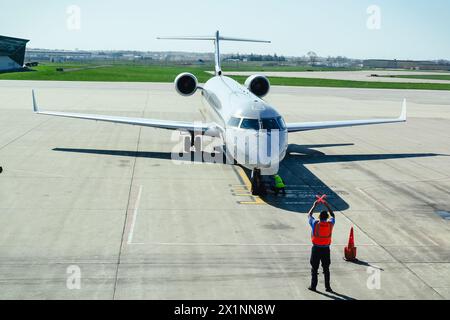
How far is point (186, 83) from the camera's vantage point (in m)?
28.6

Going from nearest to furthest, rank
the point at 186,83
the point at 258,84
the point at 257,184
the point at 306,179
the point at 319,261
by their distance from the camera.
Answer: the point at 319,261
the point at 257,184
the point at 306,179
the point at 186,83
the point at 258,84

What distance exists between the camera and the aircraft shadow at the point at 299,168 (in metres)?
16.7

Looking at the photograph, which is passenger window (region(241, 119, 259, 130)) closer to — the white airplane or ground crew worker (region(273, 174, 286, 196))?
the white airplane

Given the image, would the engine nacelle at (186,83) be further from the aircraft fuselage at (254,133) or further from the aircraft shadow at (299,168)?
the aircraft fuselage at (254,133)

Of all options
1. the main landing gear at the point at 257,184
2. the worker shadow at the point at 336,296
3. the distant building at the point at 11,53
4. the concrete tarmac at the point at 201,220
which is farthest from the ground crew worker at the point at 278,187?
the distant building at the point at 11,53

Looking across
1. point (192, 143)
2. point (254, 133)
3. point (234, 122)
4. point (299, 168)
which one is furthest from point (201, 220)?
point (192, 143)

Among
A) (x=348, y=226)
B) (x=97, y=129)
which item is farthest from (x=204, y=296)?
(x=97, y=129)

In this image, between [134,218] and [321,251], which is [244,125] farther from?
[321,251]

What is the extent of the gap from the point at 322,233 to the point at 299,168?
457 inches

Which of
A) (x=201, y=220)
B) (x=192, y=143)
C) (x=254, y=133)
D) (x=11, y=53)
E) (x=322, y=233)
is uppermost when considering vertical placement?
(x=11, y=53)

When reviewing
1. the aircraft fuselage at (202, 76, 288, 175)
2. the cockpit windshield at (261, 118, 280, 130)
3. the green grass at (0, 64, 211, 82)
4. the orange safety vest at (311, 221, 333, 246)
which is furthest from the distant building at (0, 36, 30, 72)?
the orange safety vest at (311, 221, 333, 246)

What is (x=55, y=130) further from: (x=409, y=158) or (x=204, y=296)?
(x=204, y=296)

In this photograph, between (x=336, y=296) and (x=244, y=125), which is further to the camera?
(x=244, y=125)
